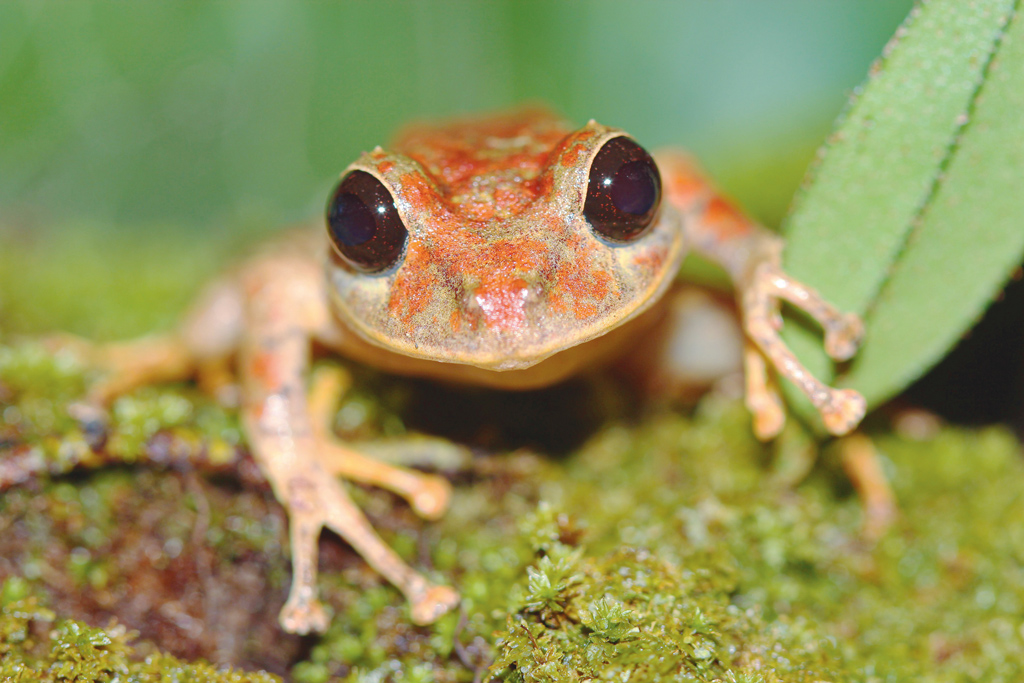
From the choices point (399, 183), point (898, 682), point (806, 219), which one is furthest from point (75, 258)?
point (898, 682)

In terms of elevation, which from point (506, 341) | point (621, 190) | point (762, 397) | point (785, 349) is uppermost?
point (621, 190)

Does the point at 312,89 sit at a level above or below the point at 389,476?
above

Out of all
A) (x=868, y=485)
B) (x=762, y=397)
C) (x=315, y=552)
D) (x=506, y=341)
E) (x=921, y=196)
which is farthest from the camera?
(x=868, y=485)

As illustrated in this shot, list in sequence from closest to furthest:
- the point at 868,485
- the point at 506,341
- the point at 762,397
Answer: the point at 506,341 → the point at 762,397 → the point at 868,485

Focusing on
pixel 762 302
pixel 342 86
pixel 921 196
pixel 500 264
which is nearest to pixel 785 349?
pixel 762 302

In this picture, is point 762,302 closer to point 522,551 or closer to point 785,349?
point 785,349

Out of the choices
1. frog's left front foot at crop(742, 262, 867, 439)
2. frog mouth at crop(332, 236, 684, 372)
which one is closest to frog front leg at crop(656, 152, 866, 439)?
frog's left front foot at crop(742, 262, 867, 439)
